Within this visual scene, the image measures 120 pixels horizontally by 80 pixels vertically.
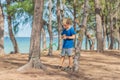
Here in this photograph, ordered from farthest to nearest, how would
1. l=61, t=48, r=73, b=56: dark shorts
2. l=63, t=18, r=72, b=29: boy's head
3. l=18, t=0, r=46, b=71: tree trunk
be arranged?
1. l=61, t=48, r=73, b=56: dark shorts
2. l=63, t=18, r=72, b=29: boy's head
3. l=18, t=0, r=46, b=71: tree trunk

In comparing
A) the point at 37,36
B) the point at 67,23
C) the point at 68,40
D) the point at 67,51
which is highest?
the point at 67,23

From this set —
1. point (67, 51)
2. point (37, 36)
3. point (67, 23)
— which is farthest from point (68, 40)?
point (37, 36)

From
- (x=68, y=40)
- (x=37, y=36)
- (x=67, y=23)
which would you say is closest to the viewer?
(x=37, y=36)

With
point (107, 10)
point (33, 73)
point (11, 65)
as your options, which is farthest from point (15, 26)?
point (33, 73)

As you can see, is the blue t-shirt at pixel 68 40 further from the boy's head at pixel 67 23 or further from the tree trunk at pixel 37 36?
the tree trunk at pixel 37 36

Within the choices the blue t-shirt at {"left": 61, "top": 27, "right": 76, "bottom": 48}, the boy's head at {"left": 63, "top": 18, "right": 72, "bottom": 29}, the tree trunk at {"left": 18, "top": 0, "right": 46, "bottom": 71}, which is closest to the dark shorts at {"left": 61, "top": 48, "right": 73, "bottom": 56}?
the blue t-shirt at {"left": 61, "top": 27, "right": 76, "bottom": 48}

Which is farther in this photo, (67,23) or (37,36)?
(67,23)

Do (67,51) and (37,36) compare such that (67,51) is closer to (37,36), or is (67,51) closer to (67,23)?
(67,23)

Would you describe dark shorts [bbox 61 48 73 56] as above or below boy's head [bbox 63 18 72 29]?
below

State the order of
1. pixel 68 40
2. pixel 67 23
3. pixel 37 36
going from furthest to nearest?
1. pixel 68 40
2. pixel 67 23
3. pixel 37 36

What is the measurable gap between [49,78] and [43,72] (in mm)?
789

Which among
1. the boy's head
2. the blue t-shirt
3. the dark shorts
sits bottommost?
the dark shorts

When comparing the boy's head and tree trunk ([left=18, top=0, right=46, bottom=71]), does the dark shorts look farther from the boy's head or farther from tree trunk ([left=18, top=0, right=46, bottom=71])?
tree trunk ([left=18, top=0, right=46, bottom=71])

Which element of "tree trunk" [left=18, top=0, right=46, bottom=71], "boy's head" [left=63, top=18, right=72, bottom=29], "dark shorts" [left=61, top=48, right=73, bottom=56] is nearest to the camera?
"tree trunk" [left=18, top=0, right=46, bottom=71]
